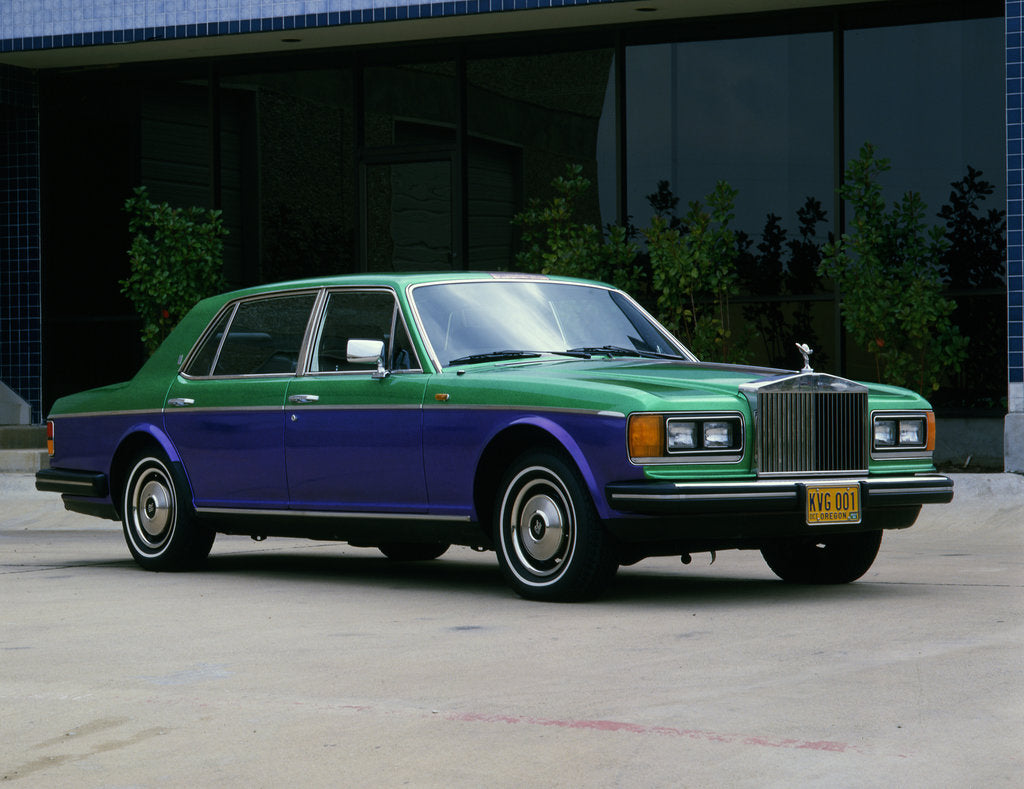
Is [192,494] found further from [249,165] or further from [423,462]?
[249,165]

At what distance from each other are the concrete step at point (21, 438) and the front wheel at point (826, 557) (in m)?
11.3

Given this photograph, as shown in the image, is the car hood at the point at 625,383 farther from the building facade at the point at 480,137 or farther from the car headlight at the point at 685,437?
the building facade at the point at 480,137

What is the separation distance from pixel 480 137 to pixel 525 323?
9566mm

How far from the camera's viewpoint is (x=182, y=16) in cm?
1756

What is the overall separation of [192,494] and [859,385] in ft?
12.5

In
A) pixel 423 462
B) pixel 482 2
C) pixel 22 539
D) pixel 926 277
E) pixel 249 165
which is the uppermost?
pixel 482 2

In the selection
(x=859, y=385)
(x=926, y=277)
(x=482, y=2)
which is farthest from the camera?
(x=482, y=2)

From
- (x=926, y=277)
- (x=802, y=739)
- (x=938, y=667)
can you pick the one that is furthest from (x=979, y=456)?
(x=802, y=739)

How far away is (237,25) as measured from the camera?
1728 cm

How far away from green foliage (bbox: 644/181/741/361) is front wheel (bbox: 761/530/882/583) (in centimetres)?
686

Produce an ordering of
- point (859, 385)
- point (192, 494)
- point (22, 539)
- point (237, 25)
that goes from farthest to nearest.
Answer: point (237, 25)
point (22, 539)
point (192, 494)
point (859, 385)

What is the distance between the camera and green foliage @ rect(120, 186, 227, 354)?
18.3m

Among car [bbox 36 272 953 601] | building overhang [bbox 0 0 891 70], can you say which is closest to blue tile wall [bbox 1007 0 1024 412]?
building overhang [bbox 0 0 891 70]

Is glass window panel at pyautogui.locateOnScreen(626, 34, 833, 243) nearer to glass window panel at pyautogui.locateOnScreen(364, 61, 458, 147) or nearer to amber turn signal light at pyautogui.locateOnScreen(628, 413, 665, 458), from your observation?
glass window panel at pyautogui.locateOnScreen(364, 61, 458, 147)
